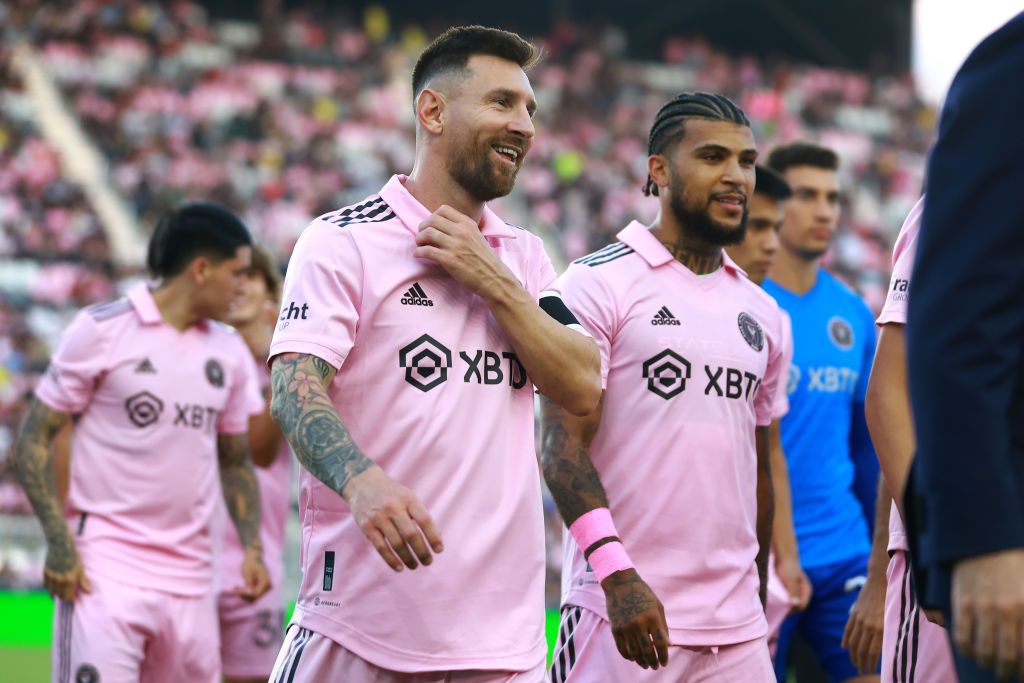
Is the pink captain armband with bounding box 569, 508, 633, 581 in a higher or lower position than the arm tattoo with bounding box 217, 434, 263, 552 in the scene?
lower

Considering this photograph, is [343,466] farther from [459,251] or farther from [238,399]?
[238,399]

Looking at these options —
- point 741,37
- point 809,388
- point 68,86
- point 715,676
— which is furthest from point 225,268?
point 741,37

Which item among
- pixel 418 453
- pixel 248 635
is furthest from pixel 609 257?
pixel 248 635

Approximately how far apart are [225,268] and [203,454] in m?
0.86

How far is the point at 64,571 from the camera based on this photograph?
6.02m

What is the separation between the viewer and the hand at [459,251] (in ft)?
11.9

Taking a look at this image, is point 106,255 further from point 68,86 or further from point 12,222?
point 68,86

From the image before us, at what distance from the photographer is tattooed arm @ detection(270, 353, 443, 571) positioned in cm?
298

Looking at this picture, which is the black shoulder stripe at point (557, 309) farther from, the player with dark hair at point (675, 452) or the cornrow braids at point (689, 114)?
the cornrow braids at point (689, 114)

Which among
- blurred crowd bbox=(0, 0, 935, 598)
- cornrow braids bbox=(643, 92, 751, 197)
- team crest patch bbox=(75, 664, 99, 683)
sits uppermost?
blurred crowd bbox=(0, 0, 935, 598)

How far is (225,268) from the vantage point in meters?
6.67

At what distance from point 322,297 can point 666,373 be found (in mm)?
1529

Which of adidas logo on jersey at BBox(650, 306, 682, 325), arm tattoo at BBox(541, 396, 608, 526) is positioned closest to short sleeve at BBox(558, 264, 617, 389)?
adidas logo on jersey at BBox(650, 306, 682, 325)

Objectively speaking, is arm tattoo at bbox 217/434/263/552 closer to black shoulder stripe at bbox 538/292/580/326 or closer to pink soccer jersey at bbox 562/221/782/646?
pink soccer jersey at bbox 562/221/782/646
